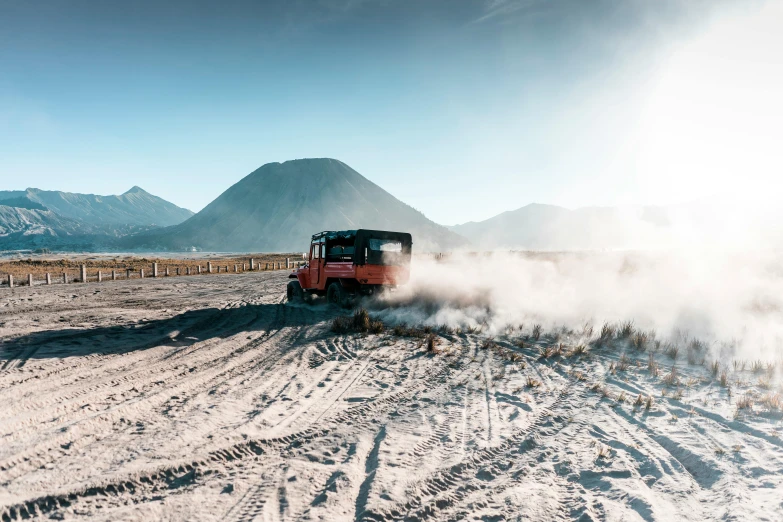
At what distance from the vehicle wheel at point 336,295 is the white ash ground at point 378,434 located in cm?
624

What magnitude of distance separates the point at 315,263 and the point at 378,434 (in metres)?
13.0

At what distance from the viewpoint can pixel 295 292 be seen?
1961 cm

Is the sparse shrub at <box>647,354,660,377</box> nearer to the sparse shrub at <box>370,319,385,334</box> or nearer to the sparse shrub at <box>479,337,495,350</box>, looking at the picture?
the sparse shrub at <box>479,337,495,350</box>

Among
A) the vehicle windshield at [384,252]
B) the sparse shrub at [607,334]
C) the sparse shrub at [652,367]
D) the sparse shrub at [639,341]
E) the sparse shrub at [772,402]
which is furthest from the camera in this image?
the vehicle windshield at [384,252]

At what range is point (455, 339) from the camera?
11.7 metres

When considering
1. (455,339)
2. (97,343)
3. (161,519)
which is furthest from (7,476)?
(455,339)

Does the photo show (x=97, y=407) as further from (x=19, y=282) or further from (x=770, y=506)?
(x=19, y=282)

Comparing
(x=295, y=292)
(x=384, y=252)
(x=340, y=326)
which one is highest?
(x=384, y=252)

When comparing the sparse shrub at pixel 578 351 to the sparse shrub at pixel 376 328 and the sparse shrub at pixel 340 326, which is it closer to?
the sparse shrub at pixel 376 328

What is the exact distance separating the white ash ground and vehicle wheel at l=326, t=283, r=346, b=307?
20.5 ft

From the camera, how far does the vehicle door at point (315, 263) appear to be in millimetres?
17703

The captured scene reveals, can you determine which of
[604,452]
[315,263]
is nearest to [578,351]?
[604,452]

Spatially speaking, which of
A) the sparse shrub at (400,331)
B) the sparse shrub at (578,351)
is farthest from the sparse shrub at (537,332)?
the sparse shrub at (400,331)

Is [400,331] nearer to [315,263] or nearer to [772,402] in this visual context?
[315,263]
